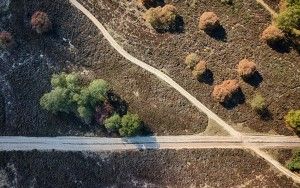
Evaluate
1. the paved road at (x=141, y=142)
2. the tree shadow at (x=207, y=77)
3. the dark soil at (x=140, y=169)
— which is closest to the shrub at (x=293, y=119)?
the paved road at (x=141, y=142)

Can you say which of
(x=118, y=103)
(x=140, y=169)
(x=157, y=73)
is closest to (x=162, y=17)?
(x=157, y=73)

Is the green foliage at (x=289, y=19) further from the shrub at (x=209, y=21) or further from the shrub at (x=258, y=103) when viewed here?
the shrub at (x=258, y=103)

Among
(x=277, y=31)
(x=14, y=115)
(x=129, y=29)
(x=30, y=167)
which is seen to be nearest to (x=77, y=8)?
(x=129, y=29)

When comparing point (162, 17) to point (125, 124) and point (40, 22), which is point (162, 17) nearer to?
point (125, 124)

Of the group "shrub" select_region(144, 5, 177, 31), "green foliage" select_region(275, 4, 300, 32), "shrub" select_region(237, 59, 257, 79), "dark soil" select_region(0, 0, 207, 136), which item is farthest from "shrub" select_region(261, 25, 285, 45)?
"dark soil" select_region(0, 0, 207, 136)

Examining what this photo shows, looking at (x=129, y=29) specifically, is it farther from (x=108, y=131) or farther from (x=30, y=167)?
(x=30, y=167)

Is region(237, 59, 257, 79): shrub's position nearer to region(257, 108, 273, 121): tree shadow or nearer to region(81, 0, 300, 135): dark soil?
region(81, 0, 300, 135): dark soil
